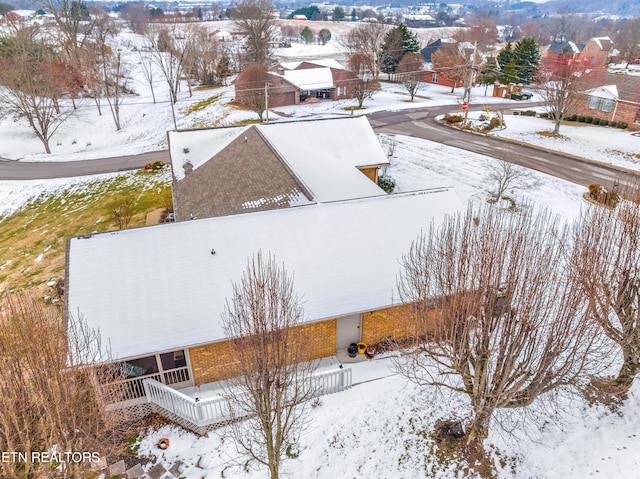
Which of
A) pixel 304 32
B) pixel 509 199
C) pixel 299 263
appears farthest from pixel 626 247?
pixel 304 32

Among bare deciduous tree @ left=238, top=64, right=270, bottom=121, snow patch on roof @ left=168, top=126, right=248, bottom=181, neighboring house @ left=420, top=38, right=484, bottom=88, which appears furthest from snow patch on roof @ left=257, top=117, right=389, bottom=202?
neighboring house @ left=420, top=38, right=484, bottom=88

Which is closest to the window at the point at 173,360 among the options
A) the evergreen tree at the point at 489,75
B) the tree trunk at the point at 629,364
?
the tree trunk at the point at 629,364

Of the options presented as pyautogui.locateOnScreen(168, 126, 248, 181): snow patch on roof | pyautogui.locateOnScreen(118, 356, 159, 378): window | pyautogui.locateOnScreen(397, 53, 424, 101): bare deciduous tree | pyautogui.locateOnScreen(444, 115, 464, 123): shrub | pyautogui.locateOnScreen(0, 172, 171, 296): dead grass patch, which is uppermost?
pyautogui.locateOnScreen(397, 53, 424, 101): bare deciduous tree

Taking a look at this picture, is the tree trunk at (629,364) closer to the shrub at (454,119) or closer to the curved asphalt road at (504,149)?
the curved asphalt road at (504,149)

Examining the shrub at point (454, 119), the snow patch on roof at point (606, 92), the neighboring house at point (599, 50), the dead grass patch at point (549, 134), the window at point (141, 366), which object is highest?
the neighboring house at point (599, 50)

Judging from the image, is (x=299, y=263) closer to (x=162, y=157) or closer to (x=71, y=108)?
(x=162, y=157)

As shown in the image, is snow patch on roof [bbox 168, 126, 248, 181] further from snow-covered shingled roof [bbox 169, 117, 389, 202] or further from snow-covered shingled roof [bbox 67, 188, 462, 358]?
snow-covered shingled roof [bbox 67, 188, 462, 358]

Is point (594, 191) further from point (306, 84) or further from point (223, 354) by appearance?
point (306, 84)
